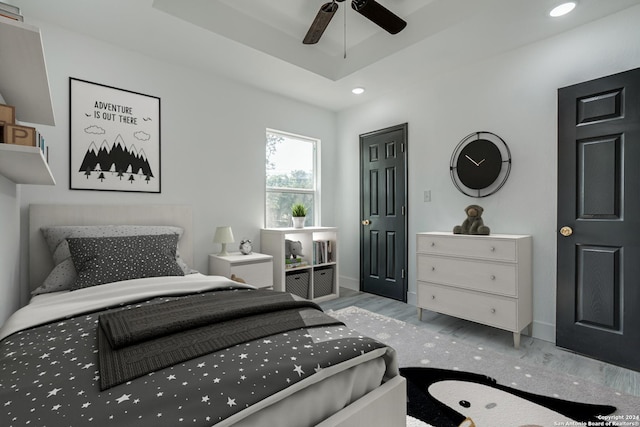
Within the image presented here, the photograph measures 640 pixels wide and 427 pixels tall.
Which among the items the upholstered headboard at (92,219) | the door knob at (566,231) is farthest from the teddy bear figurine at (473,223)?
the upholstered headboard at (92,219)

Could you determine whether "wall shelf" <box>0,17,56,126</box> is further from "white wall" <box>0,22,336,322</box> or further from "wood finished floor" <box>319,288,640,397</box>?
"wood finished floor" <box>319,288,640,397</box>

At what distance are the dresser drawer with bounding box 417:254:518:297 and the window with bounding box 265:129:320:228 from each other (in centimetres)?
171

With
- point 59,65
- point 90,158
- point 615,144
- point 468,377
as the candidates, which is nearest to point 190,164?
point 90,158

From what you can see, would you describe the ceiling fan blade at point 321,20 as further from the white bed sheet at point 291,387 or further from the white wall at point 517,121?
the white bed sheet at point 291,387

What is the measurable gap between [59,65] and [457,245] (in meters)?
3.52

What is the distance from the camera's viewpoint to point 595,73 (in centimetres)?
229

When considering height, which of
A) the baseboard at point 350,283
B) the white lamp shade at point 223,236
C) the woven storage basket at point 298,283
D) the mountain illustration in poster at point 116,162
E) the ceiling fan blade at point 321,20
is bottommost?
the baseboard at point 350,283

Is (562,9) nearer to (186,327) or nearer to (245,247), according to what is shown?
(186,327)

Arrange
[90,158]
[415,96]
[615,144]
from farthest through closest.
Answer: [415,96]
[90,158]
[615,144]

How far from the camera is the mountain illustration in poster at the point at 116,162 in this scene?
2.51m

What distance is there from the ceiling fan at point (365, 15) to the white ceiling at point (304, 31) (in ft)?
1.09

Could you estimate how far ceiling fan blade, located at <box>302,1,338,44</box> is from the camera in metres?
2.00

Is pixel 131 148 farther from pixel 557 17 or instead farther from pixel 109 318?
pixel 557 17

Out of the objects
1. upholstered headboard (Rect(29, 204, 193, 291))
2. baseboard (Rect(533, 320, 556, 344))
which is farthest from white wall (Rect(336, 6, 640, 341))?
upholstered headboard (Rect(29, 204, 193, 291))
